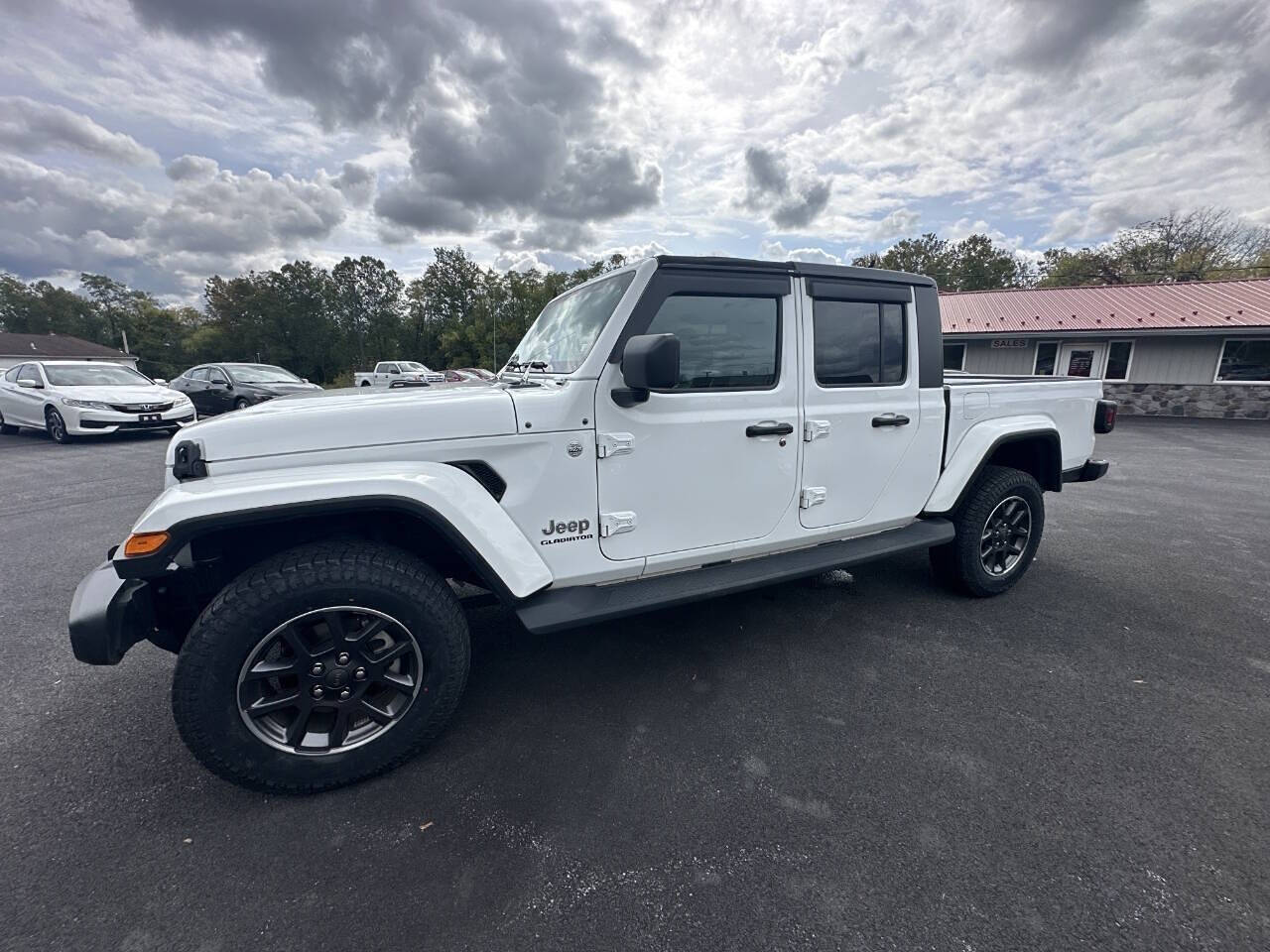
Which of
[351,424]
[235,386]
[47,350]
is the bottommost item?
[235,386]

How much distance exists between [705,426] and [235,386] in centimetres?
1367

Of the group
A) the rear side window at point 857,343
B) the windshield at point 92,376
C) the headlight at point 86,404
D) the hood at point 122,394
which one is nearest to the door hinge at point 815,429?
the rear side window at point 857,343

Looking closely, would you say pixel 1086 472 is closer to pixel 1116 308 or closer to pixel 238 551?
pixel 238 551

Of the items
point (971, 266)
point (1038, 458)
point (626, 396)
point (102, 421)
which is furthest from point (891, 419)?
point (971, 266)

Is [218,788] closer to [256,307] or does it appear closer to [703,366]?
[703,366]

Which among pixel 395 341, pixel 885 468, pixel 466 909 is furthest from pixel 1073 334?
pixel 395 341

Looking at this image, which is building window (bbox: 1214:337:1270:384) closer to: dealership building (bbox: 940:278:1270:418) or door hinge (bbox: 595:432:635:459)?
dealership building (bbox: 940:278:1270:418)

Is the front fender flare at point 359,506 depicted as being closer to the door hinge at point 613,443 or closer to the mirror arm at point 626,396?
the door hinge at point 613,443

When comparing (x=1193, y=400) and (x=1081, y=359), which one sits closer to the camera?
(x=1193, y=400)

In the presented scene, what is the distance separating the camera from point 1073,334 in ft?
54.1

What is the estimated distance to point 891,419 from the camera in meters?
2.97

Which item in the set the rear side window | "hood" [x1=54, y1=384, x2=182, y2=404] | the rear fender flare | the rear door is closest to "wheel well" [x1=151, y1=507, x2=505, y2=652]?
the rear door

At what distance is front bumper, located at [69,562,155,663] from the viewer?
1792 millimetres

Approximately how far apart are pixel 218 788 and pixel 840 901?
2254 mm
